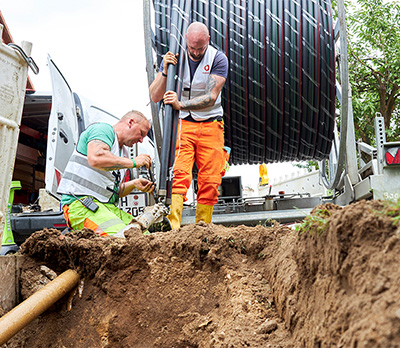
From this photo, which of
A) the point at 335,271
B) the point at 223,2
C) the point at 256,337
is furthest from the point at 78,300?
the point at 223,2

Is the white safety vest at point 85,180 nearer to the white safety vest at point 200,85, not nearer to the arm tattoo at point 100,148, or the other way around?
the arm tattoo at point 100,148

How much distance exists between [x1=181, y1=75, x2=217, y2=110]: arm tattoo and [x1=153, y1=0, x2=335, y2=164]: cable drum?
0.93 metres

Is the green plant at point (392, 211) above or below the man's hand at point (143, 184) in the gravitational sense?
below

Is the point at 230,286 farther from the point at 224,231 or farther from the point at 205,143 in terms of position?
the point at 205,143

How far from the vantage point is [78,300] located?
97.3 inches

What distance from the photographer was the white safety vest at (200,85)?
392 centimetres

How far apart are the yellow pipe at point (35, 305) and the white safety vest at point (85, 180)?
1098 mm

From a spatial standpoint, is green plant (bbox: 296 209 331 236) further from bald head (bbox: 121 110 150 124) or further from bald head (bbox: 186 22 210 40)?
bald head (bbox: 186 22 210 40)

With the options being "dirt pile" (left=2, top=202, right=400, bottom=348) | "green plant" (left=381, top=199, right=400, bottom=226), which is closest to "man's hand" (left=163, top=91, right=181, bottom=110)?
"dirt pile" (left=2, top=202, right=400, bottom=348)

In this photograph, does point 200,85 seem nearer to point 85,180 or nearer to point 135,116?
point 135,116

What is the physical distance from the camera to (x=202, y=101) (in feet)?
12.4

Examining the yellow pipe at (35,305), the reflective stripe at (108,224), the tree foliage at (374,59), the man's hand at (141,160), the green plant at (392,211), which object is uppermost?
the tree foliage at (374,59)

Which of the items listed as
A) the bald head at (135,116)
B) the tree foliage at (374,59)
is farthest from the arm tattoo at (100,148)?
the tree foliage at (374,59)

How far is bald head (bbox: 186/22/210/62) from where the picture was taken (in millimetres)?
3766
